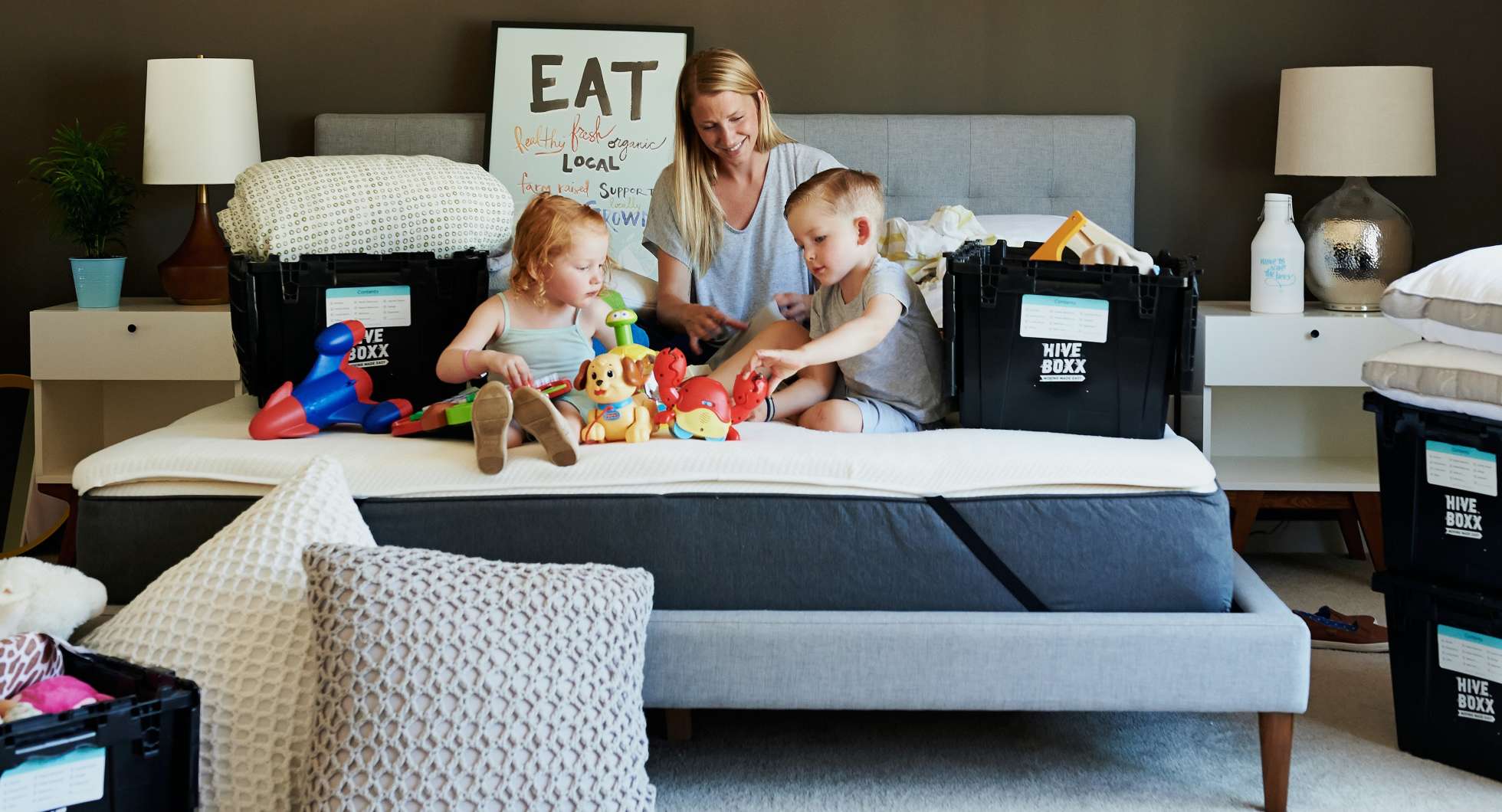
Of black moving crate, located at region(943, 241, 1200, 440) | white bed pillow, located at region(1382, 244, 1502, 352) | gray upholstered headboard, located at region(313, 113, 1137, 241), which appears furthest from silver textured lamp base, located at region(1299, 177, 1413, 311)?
black moving crate, located at region(943, 241, 1200, 440)

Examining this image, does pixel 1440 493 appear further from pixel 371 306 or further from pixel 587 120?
pixel 587 120

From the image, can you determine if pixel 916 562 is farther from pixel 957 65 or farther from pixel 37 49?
pixel 37 49

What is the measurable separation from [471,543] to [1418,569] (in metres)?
1.44

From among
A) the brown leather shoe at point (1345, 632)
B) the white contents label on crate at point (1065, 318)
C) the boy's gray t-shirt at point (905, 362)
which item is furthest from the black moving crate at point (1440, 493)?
the boy's gray t-shirt at point (905, 362)

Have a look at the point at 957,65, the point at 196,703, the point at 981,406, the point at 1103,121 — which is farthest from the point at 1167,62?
the point at 196,703

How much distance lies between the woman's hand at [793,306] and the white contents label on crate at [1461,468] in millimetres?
1110

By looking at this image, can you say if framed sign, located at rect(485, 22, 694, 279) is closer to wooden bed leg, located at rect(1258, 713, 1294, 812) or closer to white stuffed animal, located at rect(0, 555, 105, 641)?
white stuffed animal, located at rect(0, 555, 105, 641)

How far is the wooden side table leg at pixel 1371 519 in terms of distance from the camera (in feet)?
10.5

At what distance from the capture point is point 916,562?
1923 mm

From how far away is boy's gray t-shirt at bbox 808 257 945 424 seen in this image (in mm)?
2303

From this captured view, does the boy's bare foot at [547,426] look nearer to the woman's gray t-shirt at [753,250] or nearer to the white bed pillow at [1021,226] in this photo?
the woman's gray t-shirt at [753,250]

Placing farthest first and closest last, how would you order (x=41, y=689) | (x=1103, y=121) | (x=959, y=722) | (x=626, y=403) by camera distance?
1. (x=1103, y=121)
2. (x=959, y=722)
3. (x=626, y=403)
4. (x=41, y=689)

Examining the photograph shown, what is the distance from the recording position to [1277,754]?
1891mm

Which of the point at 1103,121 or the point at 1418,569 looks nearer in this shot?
the point at 1418,569
